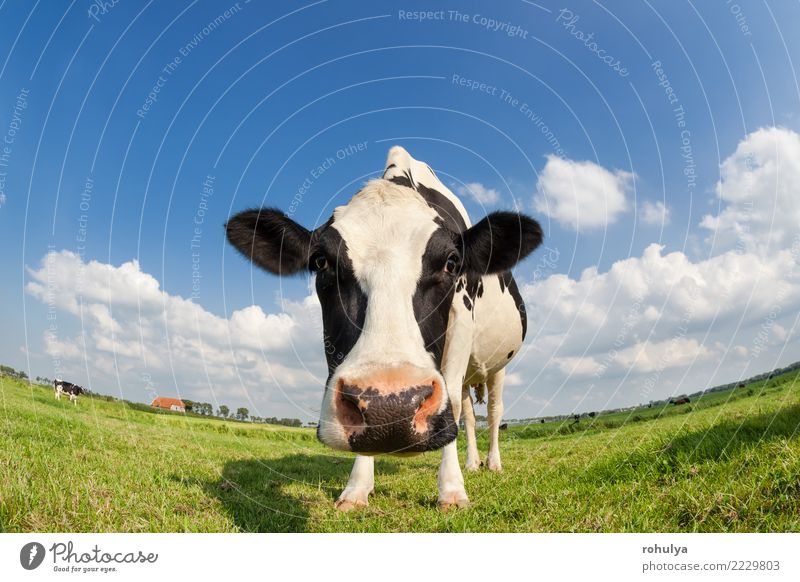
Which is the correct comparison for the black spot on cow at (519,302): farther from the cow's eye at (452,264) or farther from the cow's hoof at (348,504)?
the cow's hoof at (348,504)

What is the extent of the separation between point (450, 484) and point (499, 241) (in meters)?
2.68

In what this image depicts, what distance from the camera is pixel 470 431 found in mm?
8500

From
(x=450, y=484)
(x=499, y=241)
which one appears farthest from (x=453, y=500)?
(x=499, y=241)

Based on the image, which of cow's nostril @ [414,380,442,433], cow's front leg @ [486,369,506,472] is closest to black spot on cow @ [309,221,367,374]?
cow's nostril @ [414,380,442,433]

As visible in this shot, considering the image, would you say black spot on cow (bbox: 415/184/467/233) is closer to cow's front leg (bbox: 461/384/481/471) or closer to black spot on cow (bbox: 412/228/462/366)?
black spot on cow (bbox: 412/228/462/366)

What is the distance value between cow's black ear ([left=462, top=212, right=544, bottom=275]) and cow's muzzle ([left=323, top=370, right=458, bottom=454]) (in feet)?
8.65

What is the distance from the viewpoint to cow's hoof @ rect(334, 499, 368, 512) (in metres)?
4.81

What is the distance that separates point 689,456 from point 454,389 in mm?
2356

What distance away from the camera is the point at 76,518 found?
3.07 m

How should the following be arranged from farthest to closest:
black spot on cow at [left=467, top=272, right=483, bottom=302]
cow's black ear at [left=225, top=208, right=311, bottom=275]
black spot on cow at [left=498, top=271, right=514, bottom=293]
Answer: black spot on cow at [left=498, top=271, right=514, bottom=293] < black spot on cow at [left=467, top=272, right=483, bottom=302] < cow's black ear at [left=225, top=208, right=311, bottom=275]
